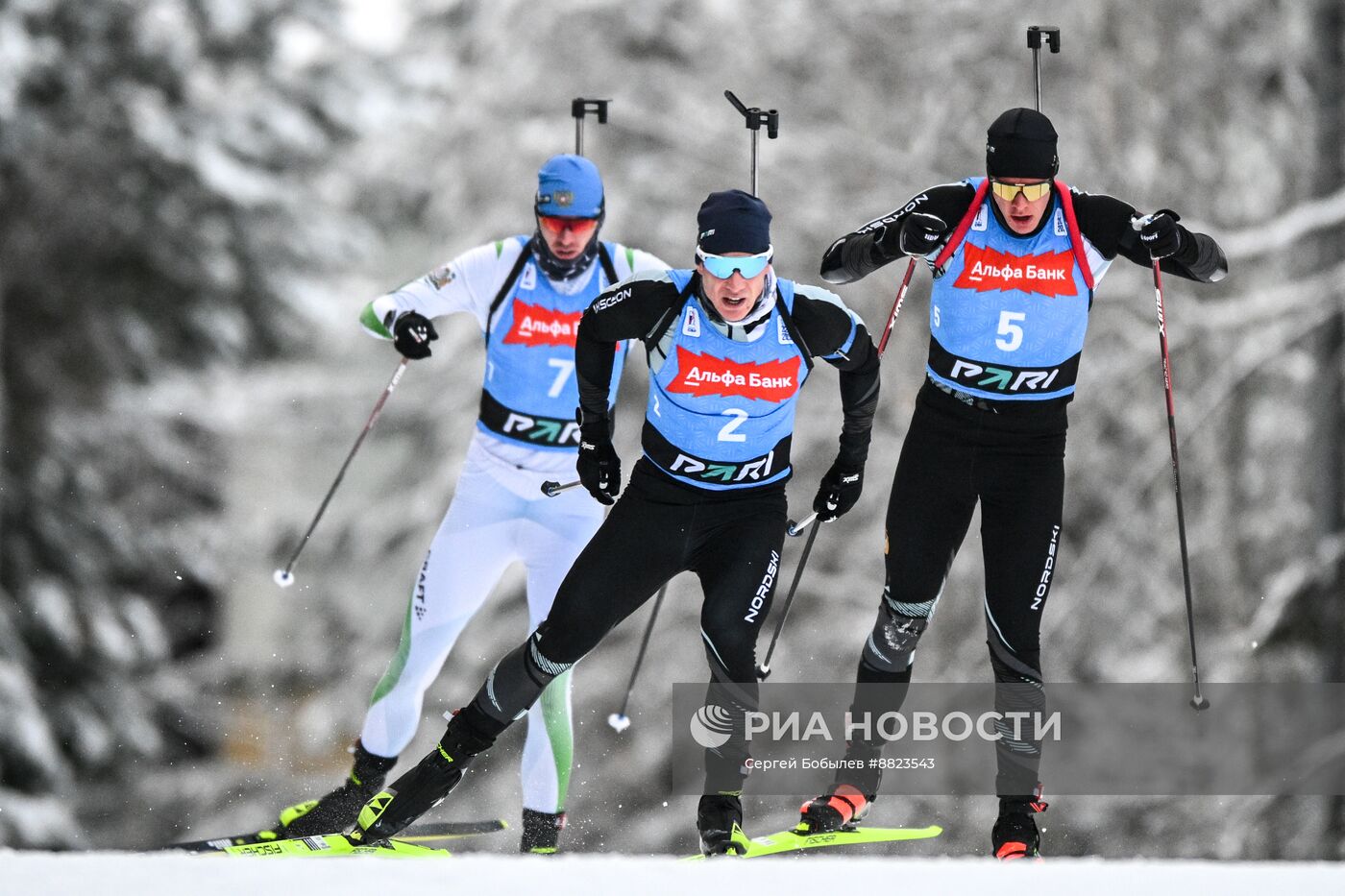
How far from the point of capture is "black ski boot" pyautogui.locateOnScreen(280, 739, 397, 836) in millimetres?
5062

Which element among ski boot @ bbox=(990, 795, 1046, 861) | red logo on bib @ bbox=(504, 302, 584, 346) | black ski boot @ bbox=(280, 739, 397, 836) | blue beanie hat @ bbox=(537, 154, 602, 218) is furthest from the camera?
black ski boot @ bbox=(280, 739, 397, 836)

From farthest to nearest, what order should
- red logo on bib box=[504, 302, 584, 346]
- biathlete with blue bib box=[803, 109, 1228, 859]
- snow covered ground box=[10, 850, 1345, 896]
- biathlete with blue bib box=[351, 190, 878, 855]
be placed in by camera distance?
red logo on bib box=[504, 302, 584, 346], biathlete with blue bib box=[803, 109, 1228, 859], biathlete with blue bib box=[351, 190, 878, 855], snow covered ground box=[10, 850, 1345, 896]

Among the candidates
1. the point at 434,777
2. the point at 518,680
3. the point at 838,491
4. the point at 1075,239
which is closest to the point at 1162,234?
the point at 1075,239

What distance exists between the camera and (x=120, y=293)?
12.3 metres

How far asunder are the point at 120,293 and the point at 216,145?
58.5 inches

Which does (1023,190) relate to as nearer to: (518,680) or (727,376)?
(727,376)

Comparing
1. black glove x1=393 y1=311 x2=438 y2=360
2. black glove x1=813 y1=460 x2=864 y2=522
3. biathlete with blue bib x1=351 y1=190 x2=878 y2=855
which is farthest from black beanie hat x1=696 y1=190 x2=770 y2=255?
black glove x1=393 y1=311 x2=438 y2=360

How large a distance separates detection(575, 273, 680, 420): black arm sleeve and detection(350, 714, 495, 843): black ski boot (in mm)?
1081

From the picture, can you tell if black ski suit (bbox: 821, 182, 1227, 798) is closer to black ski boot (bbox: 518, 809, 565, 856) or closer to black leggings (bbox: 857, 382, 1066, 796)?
black leggings (bbox: 857, 382, 1066, 796)

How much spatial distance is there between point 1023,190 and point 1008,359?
1.60 ft

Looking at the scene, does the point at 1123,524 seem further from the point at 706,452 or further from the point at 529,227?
the point at 706,452

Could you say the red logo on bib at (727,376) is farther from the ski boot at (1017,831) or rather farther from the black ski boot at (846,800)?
the ski boot at (1017,831)

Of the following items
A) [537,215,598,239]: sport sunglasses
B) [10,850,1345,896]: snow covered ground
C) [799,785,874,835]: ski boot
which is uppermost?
[537,215,598,239]: sport sunglasses

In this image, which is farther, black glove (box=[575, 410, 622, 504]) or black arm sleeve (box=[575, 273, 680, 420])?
black glove (box=[575, 410, 622, 504])
